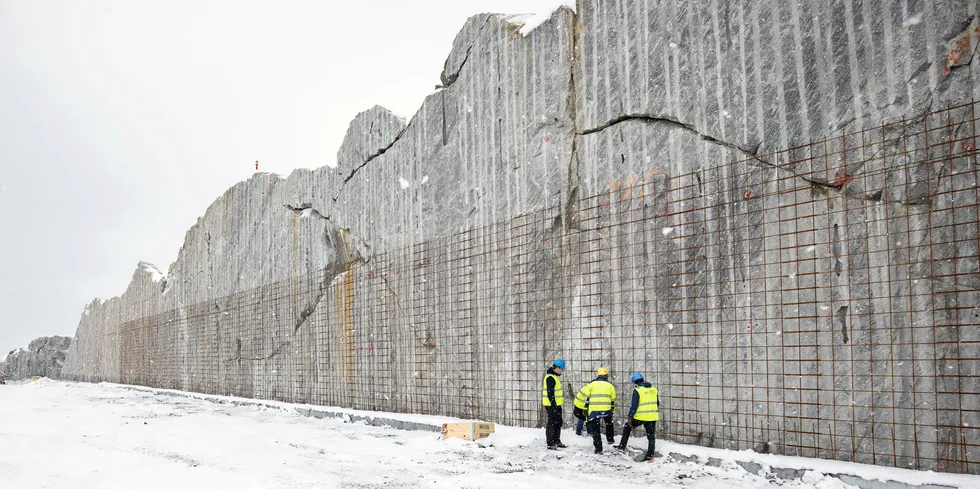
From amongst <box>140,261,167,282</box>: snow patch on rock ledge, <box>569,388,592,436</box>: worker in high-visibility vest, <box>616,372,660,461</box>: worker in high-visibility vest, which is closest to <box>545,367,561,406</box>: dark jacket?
<box>569,388,592,436</box>: worker in high-visibility vest

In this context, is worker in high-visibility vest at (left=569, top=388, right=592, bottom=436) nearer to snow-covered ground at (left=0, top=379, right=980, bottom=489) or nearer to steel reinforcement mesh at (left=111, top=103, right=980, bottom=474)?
snow-covered ground at (left=0, top=379, right=980, bottom=489)

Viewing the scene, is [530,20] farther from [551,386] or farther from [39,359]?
[39,359]

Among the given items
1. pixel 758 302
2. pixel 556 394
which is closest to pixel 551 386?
pixel 556 394

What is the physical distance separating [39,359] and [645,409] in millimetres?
40570

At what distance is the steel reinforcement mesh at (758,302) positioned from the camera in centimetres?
575

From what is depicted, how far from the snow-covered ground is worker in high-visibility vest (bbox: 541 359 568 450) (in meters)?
0.18

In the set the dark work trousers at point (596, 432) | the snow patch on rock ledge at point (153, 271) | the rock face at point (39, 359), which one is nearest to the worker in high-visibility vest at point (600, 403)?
the dark work trousers at point (596, 432)

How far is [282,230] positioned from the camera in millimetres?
16656

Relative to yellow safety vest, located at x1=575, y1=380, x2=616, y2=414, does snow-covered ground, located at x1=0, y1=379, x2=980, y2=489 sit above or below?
below

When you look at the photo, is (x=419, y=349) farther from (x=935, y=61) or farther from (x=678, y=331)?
(x=935, y=61)

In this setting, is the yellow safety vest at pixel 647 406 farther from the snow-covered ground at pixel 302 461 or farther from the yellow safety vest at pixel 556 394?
the yellow safety vest at pixel 556 394

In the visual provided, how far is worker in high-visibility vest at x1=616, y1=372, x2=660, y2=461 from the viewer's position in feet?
23.9

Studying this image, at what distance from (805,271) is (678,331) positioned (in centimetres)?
145

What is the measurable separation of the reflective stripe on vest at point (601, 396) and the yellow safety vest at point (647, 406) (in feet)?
1.49
